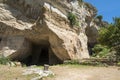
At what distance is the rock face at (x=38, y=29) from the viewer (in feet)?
88.5

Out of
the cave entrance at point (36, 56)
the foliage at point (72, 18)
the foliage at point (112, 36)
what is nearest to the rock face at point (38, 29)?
the foliage at point (72, 18)

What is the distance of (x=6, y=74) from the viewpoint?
16547 millimetres

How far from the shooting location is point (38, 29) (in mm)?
27031

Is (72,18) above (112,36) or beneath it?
above

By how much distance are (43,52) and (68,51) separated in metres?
8.54

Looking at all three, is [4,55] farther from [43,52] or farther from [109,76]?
[109,76]

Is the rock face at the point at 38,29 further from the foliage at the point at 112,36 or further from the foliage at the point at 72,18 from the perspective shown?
the foliage at the point at 112,36

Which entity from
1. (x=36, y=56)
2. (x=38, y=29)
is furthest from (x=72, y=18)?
(x=36, y=56)

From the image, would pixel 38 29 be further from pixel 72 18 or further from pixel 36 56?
pixel 36 56

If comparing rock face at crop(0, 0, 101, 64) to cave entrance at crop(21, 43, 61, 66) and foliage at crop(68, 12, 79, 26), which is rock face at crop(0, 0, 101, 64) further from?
cave entrance at crop(21, 43, 61, 66)

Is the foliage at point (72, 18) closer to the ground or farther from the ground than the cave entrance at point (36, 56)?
farther from the ground

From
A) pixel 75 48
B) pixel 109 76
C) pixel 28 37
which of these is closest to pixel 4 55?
pixel 28 37

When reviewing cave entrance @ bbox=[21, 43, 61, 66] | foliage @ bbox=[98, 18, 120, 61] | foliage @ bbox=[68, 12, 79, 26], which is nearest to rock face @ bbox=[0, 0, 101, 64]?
foliage @ bbox=[68, 12, 79, 26]

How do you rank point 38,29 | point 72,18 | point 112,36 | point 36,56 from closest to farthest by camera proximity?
1. point 112,36
2. point 38,29
3. point 72,18
4. point 36,56
